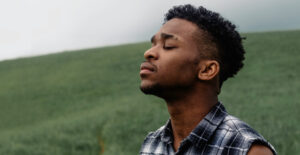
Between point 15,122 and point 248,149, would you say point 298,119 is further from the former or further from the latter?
point 15,122

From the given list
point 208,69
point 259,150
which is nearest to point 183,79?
point 208,69

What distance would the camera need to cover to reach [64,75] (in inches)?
942

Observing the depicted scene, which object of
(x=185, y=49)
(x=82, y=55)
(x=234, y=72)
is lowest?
(x=82, y=55)

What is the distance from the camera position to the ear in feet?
7.68

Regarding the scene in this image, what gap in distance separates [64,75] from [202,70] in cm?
2225

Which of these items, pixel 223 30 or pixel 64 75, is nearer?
pixel 223 30

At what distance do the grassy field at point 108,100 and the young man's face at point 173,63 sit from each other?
20.1ft

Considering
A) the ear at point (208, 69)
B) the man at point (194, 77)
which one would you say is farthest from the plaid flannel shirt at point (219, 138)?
the ear at point (208, 69)

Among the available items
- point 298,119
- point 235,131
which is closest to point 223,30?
point 235,131

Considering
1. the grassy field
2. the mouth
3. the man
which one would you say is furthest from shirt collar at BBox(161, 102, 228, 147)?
the grassy field

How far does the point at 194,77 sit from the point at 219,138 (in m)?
0.39

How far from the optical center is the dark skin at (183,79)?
234cm

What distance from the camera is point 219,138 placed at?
220 cm

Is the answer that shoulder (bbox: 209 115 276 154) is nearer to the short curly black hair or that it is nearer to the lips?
the short curly black hair
